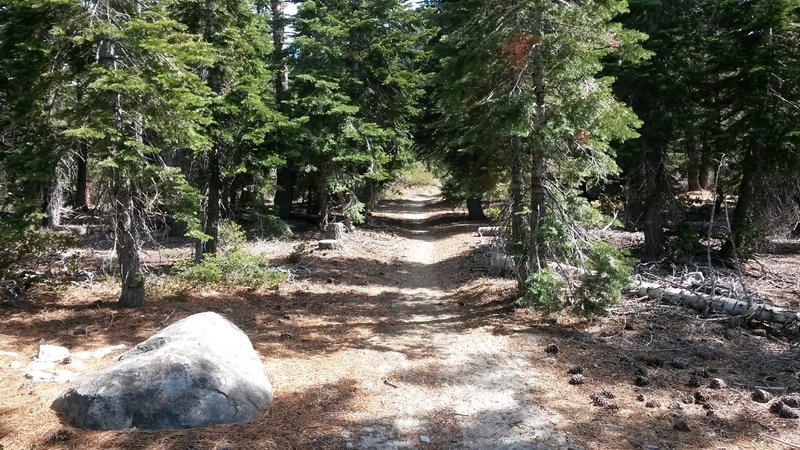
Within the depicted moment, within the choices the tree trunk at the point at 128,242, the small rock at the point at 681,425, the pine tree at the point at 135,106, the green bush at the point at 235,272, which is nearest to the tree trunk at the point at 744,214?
the small rock at the point at 681,425

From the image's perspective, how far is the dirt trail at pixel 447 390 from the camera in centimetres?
506

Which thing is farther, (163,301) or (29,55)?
(163,301)

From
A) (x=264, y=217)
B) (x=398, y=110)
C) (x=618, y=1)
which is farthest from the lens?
(x=398, y=110)

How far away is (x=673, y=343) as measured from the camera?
759cm

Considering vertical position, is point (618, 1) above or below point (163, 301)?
above

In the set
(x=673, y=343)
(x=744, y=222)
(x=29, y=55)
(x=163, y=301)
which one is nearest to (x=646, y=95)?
(x=744, y=222)

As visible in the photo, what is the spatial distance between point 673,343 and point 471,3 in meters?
7.17

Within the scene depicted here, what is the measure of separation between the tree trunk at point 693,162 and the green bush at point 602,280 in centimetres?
671

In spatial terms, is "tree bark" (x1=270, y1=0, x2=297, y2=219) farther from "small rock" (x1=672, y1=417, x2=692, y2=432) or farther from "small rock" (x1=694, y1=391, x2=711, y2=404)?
"small rock" (x1=672, y1=417, x2=692, y2=432)

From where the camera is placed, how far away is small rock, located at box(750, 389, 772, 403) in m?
5.61

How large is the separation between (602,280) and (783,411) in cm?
336

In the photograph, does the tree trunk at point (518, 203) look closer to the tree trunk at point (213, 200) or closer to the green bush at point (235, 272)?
the green bush at point (235, 272)

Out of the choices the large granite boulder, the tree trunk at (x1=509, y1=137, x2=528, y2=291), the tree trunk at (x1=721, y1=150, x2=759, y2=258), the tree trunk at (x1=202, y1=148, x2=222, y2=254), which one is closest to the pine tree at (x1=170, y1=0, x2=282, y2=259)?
the tree trunk at (x1=202, y1=148, x2=222, y2=254)

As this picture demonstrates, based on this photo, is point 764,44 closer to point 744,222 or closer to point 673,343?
point 744,222
